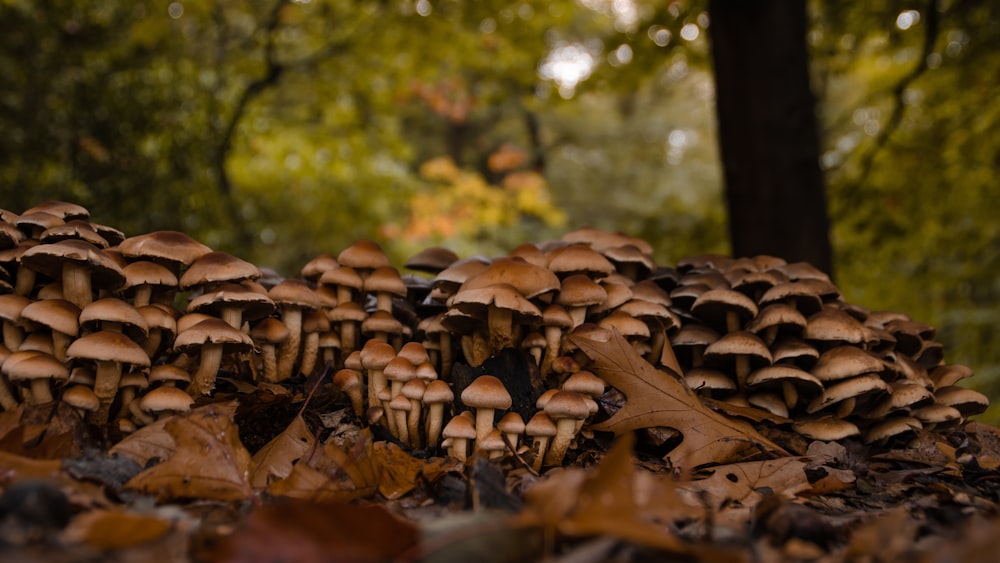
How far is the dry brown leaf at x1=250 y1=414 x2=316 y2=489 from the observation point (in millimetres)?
1903

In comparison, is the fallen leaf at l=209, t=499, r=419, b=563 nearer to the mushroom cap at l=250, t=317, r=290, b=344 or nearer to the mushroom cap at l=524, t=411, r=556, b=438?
the mushroom cap at l=524, t=411, r=556, b=438

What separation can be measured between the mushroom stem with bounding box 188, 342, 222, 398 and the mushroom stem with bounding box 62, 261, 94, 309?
384 mm

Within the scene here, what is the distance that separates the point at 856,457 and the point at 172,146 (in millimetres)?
7327

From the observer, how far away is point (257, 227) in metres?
9.60

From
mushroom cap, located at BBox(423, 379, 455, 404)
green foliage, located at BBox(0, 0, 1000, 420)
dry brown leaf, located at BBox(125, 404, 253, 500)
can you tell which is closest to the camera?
dry brown leaf, located at BBox(125, 404, 253, 500)

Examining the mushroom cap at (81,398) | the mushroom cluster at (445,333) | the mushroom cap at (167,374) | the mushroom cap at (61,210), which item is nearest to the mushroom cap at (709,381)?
the mushroom cluster at (445,333)

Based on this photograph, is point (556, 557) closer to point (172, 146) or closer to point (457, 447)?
point (457, 447)

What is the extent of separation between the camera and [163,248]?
2.17m

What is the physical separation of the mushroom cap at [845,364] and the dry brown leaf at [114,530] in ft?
7.18

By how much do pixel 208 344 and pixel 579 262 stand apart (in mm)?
1327

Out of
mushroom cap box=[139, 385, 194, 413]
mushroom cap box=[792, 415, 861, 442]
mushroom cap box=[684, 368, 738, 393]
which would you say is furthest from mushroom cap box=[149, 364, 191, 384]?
mushroom cap box=[792, 415, 861, 442]

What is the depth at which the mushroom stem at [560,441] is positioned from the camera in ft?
6.95

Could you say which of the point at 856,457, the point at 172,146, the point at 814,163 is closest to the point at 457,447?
the point at 856,457

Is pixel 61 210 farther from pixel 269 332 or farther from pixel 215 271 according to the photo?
pixel 269 332
